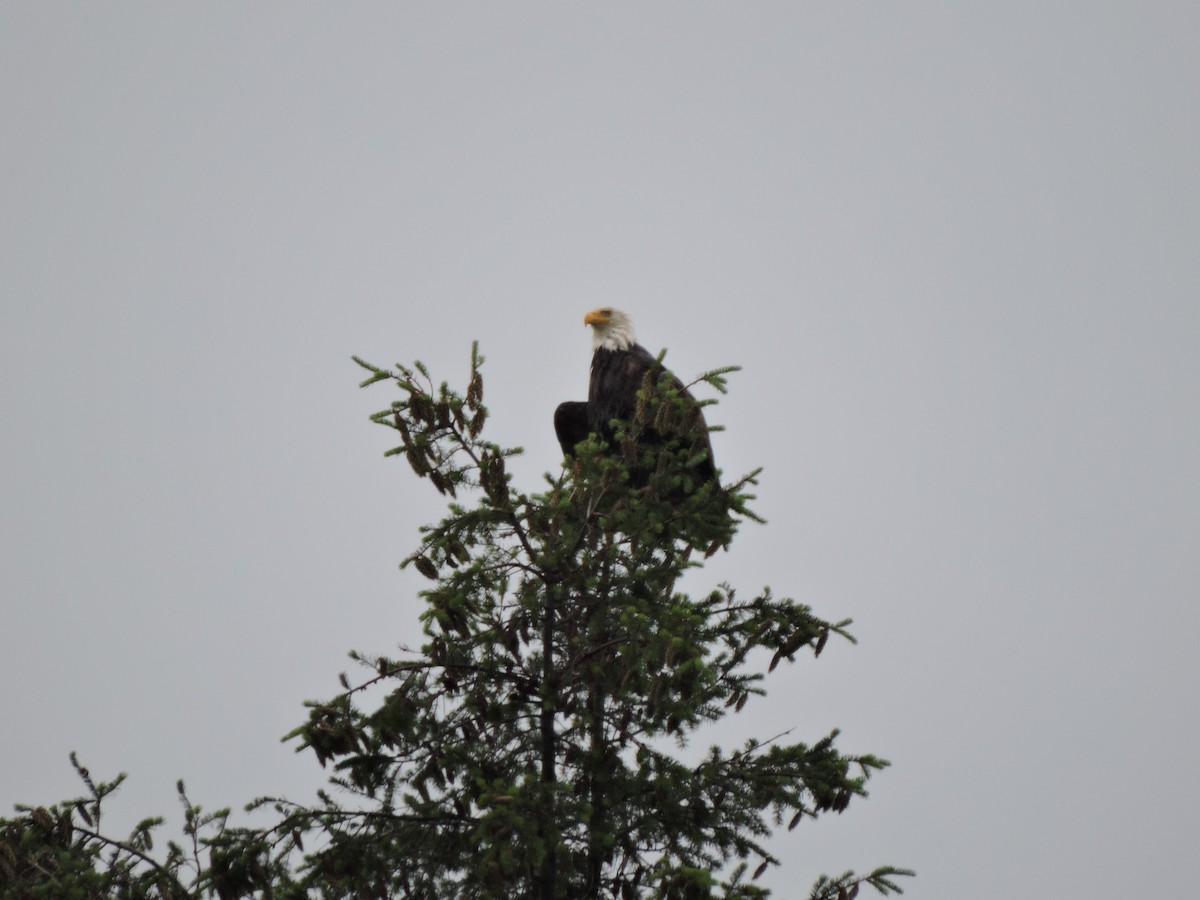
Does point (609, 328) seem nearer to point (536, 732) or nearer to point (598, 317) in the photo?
point (598, 317)

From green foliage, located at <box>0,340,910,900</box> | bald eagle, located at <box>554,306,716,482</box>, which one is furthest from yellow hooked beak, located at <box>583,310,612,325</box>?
green foliage, located at <box>0,340,910,900</box>

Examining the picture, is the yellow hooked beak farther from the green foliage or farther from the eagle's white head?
the green foliage

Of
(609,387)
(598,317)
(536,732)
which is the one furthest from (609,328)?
(536,732)

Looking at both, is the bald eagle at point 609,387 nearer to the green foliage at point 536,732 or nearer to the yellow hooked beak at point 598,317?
the yellow hooked beak at point 598,317

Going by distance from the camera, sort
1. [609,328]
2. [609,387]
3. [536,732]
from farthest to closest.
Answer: [609,328] → [609,387] → [536,732]

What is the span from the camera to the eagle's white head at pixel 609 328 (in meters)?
10.8

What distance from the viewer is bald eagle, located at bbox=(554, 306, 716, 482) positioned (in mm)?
9797

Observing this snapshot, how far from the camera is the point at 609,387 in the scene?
33.3ft

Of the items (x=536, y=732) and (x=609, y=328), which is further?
(x=609, y=328)

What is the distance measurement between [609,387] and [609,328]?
1.02 metres

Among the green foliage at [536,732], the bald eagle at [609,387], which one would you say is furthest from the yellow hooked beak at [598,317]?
the green foliage at [536,732]

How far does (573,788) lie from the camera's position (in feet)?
18.4

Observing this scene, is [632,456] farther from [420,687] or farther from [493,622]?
[420,687]

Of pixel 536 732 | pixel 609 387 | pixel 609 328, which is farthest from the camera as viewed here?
pixel 609 328
